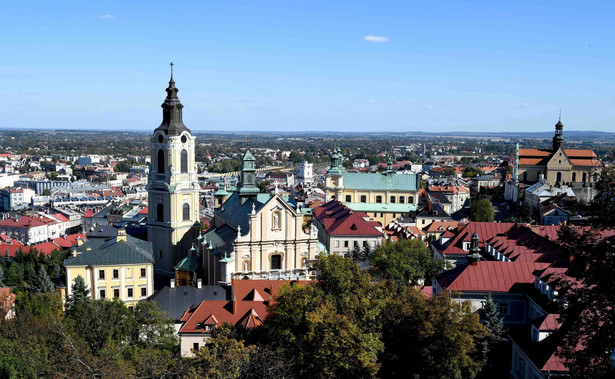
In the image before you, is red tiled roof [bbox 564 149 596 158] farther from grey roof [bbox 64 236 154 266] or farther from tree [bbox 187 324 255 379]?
tree [bbox 187 324 255 379]

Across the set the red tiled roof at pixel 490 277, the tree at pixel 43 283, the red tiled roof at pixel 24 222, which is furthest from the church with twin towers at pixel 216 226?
the red tiled roof at pixel 24 222

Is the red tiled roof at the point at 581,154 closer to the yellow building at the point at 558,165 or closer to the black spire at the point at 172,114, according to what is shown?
the yellow building at the point at 558,165

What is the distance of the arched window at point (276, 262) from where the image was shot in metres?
46.8

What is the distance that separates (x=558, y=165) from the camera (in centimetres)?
10619

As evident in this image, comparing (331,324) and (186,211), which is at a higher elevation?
(186,211)

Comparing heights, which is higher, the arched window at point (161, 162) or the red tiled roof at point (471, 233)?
the arched window at point (161, 162)

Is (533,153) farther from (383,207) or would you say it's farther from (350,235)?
(350,235)

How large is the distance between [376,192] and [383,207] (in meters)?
2.31

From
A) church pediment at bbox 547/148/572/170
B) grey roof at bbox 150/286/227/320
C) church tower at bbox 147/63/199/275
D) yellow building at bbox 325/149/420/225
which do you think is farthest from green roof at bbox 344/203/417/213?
grey roof at bbox 150/286/227/320

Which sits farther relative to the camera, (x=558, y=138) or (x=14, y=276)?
(x=558, y=138)

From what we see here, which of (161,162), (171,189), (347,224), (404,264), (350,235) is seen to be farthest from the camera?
(347,224)

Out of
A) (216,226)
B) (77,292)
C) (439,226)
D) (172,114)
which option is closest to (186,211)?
(216,226)

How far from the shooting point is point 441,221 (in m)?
73.3

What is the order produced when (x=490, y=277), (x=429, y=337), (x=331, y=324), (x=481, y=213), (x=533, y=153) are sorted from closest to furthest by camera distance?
(x=331, y=324)
(x=429, y=337)
(x=490, y=277)
(x=481, y=213)
(x=533, y=153)
